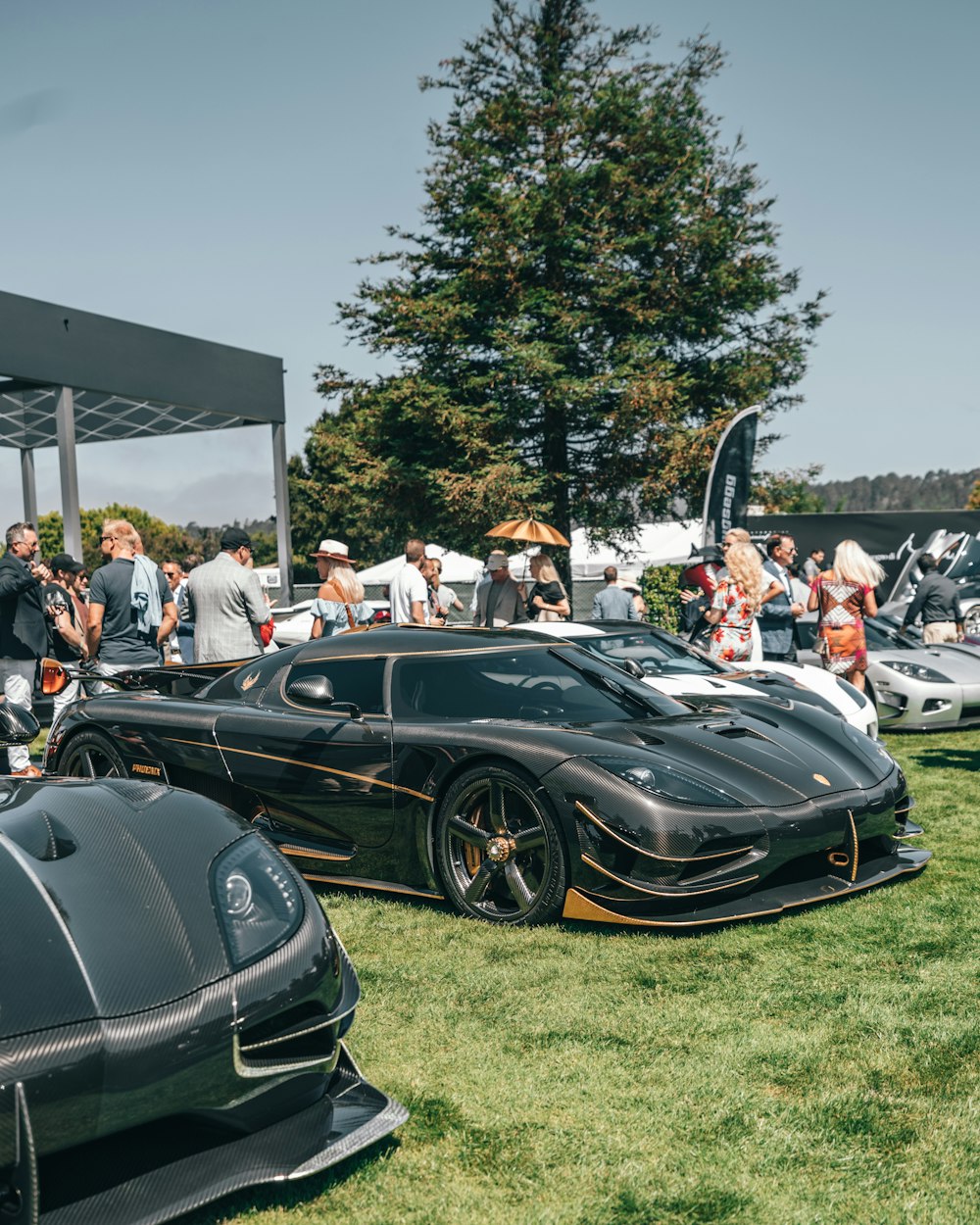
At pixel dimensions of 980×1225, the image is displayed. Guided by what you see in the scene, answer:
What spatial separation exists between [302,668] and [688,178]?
82.8 feet

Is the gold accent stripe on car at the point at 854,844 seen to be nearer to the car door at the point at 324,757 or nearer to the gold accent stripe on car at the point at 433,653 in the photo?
the gold accent stripe on car at the point at 433,653

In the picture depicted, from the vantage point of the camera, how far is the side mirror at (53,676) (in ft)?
21.4

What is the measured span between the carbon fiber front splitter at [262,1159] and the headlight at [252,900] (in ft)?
1.17

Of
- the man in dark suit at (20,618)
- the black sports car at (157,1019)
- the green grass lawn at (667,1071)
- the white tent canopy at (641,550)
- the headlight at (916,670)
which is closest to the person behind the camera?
the black sports car at (157,1019)

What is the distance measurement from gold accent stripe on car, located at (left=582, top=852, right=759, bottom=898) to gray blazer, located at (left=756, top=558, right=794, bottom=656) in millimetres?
5795

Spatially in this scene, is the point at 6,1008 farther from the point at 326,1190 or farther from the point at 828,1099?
the point at 828,1099

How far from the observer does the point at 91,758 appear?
19.7 feet

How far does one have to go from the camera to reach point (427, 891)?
495cm

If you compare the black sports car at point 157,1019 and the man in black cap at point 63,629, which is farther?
the man in black cap at point 63,629

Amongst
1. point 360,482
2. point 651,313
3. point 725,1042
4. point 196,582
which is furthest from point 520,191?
point 725,1042

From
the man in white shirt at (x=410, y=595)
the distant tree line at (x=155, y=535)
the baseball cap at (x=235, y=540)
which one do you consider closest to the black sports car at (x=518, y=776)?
the baseball cap at (x=235, y=540)

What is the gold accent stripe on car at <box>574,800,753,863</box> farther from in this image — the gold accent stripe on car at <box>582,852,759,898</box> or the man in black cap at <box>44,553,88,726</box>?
the man in black cap at <box>44,553,88,726</box>

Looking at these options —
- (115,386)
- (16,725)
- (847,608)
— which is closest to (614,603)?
(847,608)

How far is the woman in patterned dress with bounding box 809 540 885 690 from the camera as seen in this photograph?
9.16m
